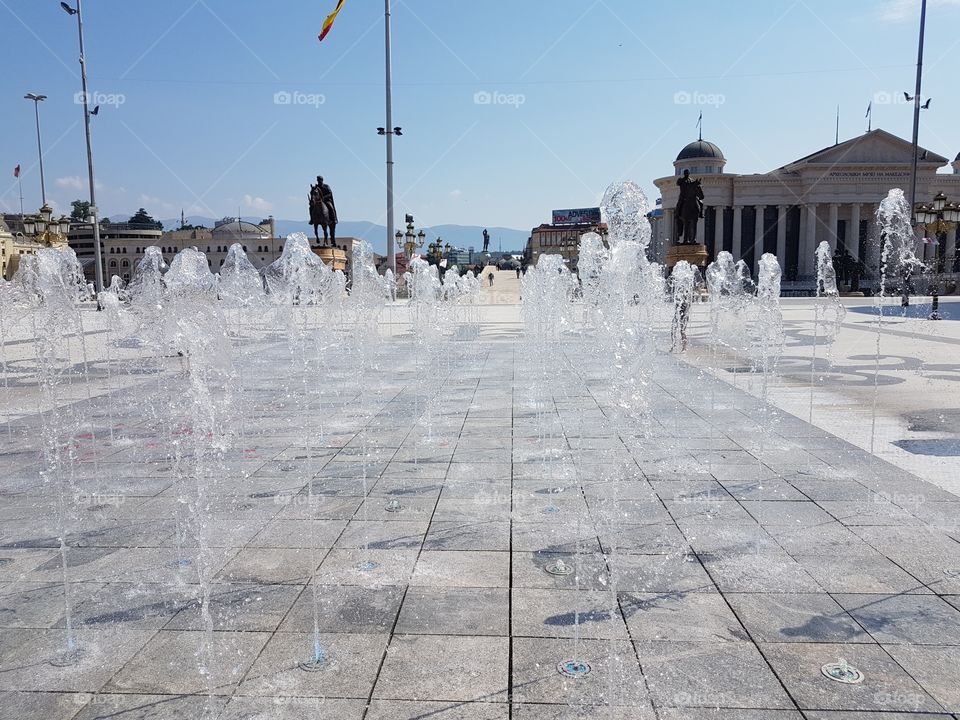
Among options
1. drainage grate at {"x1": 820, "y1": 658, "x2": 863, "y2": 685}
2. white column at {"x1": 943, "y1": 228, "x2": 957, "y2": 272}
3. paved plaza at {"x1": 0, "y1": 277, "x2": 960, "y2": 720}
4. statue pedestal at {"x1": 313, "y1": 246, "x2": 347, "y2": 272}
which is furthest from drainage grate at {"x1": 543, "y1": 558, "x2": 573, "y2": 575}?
white column at {"x1": 943, "y1": 228, "x2": 957, "y2": 272}

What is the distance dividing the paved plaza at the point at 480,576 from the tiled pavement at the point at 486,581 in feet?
0.06

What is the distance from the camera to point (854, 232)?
6050 centimetres

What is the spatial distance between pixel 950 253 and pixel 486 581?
61.6 metres

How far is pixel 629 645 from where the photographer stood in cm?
357

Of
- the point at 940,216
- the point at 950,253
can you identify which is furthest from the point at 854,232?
the point at 940,216

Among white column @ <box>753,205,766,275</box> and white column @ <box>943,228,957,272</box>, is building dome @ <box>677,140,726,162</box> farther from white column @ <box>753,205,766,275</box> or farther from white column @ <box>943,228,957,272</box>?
white column @ <box>943,228,957,272</box>

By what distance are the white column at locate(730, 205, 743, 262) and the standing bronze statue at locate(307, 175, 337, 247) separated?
43.4 metres

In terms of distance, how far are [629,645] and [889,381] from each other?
32.0 feet

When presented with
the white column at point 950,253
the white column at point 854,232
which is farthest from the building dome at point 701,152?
the white column at point 950,253

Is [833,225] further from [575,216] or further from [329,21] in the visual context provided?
[575,216]

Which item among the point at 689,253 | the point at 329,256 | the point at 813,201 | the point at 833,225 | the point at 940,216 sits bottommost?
the point at 689,253

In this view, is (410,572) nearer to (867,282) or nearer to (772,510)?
(772,510)

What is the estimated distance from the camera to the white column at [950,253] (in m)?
51.6

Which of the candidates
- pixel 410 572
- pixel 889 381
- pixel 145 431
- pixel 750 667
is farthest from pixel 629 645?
pixel 889 381
